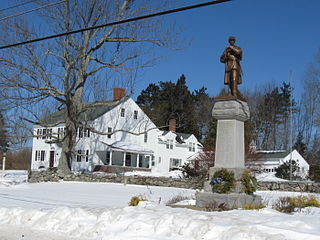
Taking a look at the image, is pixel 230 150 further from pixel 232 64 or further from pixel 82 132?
pixel 82 132

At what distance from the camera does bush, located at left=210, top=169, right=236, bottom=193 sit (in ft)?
36.4

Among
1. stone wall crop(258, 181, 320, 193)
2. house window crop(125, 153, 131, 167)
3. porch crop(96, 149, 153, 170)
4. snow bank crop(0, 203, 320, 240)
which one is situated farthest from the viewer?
house window crop(125, 153, 131, 167)

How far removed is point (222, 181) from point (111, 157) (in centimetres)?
3253

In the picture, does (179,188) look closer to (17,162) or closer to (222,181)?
(222,181)

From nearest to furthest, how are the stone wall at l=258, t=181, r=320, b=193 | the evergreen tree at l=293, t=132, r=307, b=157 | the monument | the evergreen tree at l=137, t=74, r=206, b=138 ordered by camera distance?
the monument
the stone wall at l=258, t=181, r=320, b=193
the evergreen tree at l=293, t=132, r=307, b=157
the evergreen tree at l=137, t=74, r=206, b=138

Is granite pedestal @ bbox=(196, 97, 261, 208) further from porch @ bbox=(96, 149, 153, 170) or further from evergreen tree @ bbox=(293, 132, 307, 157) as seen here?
evergreen tree @ bbox=(293, 132, 307, 157)

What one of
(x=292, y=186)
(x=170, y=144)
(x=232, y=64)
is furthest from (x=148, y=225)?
(x=170, y=144)

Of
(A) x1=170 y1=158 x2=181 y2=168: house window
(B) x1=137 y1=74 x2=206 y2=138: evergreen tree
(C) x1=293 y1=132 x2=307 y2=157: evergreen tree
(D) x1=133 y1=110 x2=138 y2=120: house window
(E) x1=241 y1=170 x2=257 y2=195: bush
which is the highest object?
(B) x1=137 y1=74 x2=206 y2=138: evergreen tree

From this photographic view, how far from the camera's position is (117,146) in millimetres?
42188

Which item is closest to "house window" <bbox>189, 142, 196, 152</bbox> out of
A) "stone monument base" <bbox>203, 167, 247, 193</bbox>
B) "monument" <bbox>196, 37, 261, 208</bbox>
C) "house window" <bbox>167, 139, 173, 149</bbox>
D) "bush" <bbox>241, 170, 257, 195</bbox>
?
"house window" <bbox>167, 139, 173, 149</bbox>

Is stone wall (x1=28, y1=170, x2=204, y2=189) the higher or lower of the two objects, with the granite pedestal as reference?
lower

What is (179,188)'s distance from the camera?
2250 cm

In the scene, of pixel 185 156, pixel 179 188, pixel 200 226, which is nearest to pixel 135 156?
pixel 185 156

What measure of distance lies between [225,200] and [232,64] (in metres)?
4.01
